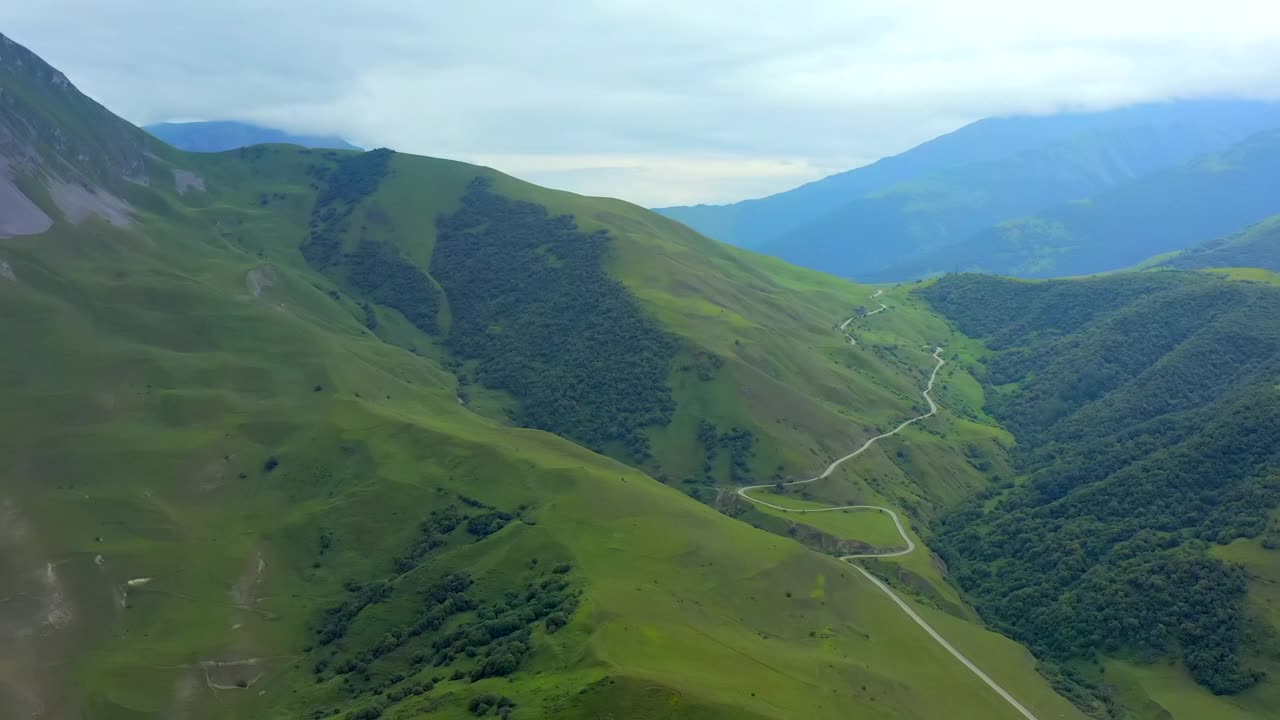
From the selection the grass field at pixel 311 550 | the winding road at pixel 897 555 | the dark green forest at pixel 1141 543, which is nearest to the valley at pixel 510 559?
the grass field at pixel 311 550

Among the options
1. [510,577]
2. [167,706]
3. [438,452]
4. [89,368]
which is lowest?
[167,706]

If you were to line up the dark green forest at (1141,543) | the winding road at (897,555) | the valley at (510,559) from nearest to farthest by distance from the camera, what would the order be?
1. the valley at (510,559)
2. the winding road at (897,555)
3. the dark green forest at (1141,543)

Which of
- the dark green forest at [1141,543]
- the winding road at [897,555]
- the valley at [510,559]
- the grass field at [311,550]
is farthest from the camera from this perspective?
the dark green forest at [1141,543]

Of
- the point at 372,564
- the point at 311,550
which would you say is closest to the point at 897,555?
the point at 372,564

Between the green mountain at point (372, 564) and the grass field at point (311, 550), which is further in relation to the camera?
the green mountain at point (372, 564)

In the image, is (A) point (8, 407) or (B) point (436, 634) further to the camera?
(A) point (8, 407)

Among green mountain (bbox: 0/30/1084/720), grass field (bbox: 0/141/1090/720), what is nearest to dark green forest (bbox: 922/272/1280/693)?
green mountain (bbox: 0/30/1084/720)

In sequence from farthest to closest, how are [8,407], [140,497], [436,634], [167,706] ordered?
[8,407] < [140,497] < [436,634] < [167,706]

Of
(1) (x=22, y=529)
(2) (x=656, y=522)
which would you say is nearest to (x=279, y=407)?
(1) (x=22, y=529)

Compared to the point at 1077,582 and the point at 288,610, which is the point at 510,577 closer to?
the point at 288,610

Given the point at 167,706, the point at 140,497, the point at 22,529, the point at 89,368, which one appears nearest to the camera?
the point at 167,706

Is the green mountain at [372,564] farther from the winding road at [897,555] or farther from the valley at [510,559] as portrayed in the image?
the winding road at [897,555]
